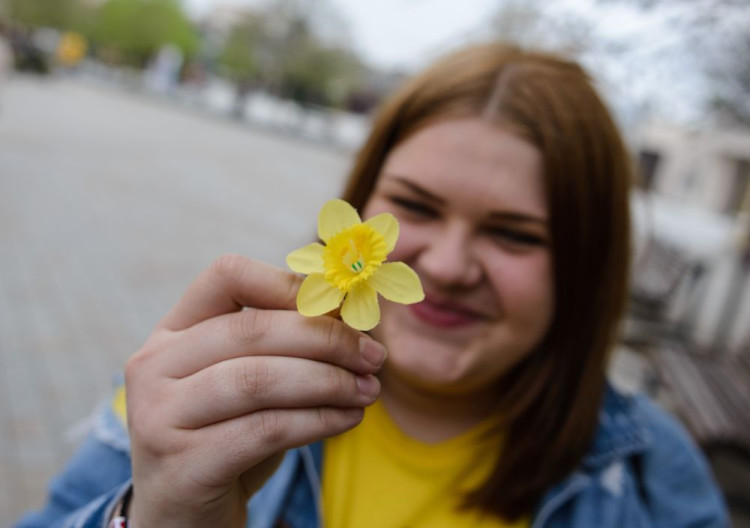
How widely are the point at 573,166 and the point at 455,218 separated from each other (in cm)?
34

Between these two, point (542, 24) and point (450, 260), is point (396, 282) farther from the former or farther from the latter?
point (542, 24)

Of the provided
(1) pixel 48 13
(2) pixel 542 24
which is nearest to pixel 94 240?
(2) pixel 542 24

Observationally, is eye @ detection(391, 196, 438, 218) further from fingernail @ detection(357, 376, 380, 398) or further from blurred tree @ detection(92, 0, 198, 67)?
blurred tree @ detection(92, 0, 198, 67)

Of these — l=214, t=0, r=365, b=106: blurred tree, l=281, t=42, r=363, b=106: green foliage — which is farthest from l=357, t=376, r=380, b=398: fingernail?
l=281, t=42, r=363, b=106: green foliage

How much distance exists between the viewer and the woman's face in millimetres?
1354

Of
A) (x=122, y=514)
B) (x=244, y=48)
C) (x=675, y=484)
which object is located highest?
(x=122, y=514)

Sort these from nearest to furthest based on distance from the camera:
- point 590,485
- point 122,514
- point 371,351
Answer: point 371,351 < point 122,514 < point 590,485

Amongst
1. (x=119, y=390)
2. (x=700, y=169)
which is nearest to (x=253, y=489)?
(x=119, y=390)

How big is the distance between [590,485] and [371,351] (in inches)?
38.5

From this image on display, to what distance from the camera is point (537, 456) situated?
1532 millimetres

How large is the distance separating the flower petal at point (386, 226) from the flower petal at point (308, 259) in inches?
2.9

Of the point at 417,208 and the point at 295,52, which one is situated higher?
the point at 417,208

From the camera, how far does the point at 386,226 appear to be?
792mm

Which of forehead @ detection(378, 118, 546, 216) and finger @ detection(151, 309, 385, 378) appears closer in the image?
finger @ detection(151, 309, 385, 378)
